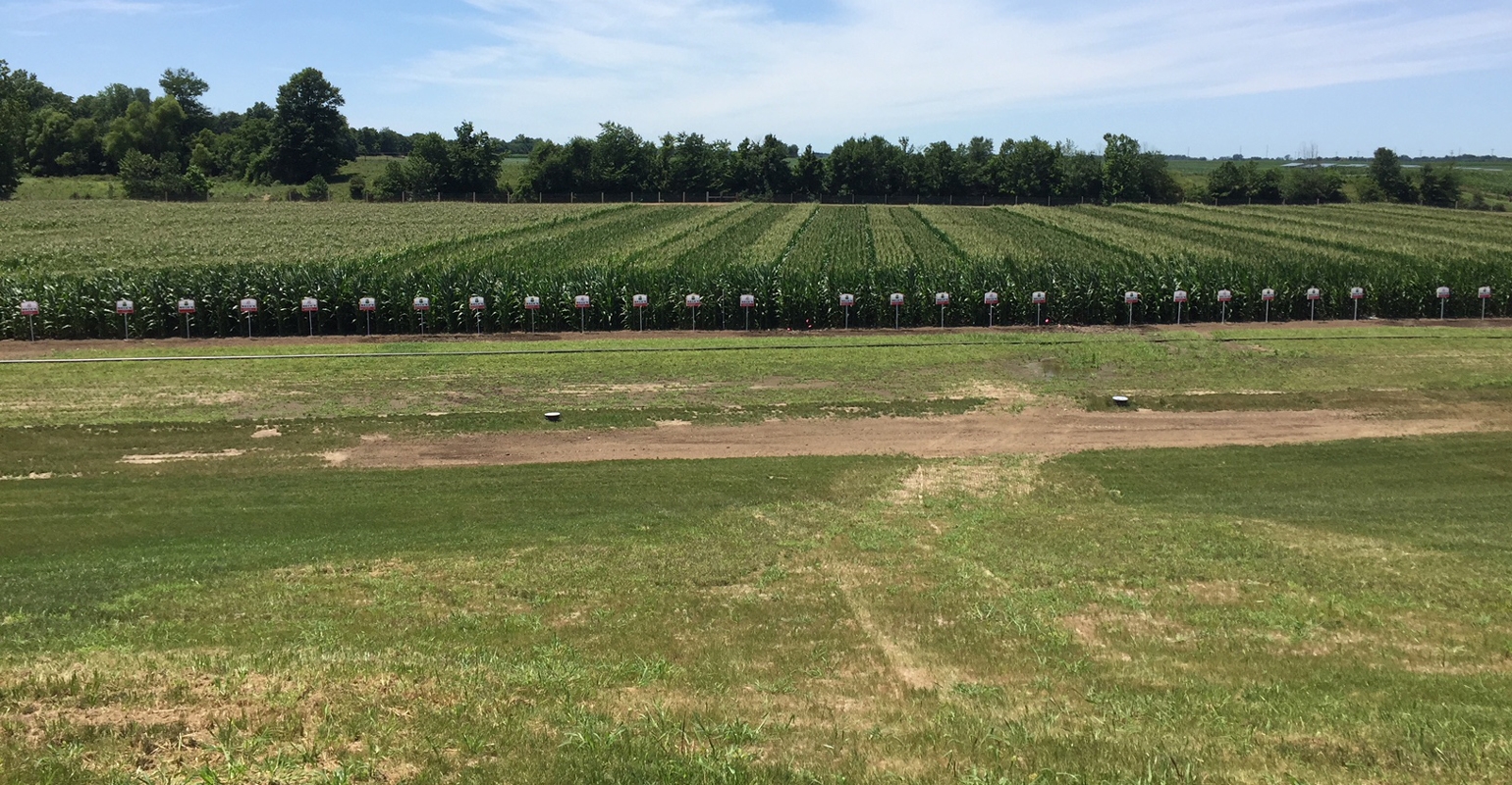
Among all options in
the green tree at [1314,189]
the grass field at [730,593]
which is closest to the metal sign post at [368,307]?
the grass field at [730,593]

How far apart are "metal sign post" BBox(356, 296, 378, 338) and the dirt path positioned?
12.4 metres

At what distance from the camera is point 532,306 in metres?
32.4

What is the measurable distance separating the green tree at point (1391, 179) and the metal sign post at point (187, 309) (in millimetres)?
126345

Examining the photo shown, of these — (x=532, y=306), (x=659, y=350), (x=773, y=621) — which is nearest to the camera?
(x=773, y=621)

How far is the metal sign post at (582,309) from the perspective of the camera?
32688 millimetres

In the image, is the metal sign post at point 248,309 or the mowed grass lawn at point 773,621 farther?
the metal sign post at point 248,309

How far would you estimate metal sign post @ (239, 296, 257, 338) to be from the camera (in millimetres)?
30469

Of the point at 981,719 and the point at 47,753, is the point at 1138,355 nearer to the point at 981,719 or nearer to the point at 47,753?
the point at 981,719

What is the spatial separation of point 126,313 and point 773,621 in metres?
28.8

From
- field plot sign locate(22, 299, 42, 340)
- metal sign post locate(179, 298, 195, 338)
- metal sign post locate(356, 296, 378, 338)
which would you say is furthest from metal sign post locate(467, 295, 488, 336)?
field plot sign locate(22, 299, 42, 340)

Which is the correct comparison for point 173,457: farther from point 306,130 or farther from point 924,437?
point 306,130

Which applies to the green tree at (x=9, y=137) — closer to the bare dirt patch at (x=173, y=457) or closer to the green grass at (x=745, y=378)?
the green grass at (x=745, y=378)

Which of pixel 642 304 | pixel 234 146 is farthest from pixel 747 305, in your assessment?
pixel 234 146

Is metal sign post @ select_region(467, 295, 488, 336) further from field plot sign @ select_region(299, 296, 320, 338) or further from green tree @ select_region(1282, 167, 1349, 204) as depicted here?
green tree @ select_region(1282, 167, 1349, 204)
